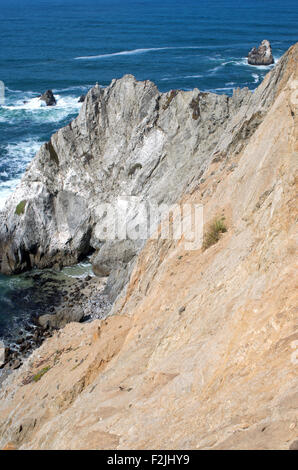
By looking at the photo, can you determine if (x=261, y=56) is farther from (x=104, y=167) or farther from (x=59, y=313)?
(x=59, y=313)

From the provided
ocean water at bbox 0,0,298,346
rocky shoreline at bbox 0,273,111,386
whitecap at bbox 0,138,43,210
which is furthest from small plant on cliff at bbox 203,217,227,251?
whitecap at bbox 0,138,43,210

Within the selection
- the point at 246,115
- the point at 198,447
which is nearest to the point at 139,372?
the point at 198,447

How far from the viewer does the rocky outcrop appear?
43.2 meters

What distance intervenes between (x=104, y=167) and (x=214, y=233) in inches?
1088

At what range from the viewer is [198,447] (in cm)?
1028

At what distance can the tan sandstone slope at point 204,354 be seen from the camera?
10.8 metres

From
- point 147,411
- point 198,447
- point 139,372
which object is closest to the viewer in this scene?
point 198,447

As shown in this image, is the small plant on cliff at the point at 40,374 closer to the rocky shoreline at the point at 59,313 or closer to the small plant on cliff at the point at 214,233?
the rocky shoreline at the point at 59,313

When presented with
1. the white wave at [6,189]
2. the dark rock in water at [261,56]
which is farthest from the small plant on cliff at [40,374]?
the dark rock in water at [261,56]

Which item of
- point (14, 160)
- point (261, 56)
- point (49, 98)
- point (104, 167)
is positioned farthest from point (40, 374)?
point (261, 56)

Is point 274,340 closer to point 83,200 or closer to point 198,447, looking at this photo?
point 198,447

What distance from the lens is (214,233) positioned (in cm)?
2144

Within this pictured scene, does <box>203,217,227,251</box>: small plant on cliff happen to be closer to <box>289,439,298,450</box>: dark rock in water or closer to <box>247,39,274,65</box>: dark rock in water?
<box>289,439,298,450</box>: dark rock in water
